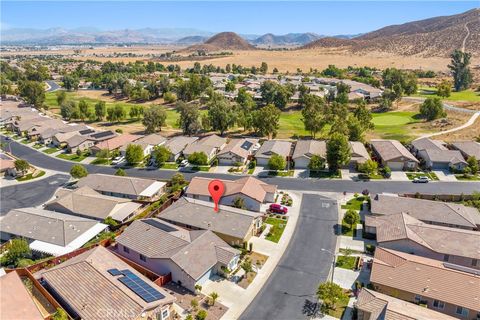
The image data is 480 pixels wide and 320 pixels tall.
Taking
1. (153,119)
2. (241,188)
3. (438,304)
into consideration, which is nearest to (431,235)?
(438,304)

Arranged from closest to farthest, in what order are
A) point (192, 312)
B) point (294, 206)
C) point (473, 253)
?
point (192, 312)
point (473, 253)
point (294, 206)

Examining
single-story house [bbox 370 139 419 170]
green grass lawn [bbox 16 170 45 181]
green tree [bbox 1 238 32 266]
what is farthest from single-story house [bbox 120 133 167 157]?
single-story house [bbox 370 139 419 170]

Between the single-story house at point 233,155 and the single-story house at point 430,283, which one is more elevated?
the single-story house at point 233,155

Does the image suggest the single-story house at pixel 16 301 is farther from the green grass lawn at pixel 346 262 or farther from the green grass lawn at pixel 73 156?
the green grass lawn at pixel 73 156

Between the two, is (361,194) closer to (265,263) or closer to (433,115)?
(265,263)

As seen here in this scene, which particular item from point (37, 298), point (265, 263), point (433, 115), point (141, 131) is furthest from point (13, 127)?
point (433, 115)

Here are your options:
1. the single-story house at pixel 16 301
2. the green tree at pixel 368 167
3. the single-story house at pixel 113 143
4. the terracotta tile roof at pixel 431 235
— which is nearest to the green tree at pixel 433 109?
the green tree at pixel 368 167

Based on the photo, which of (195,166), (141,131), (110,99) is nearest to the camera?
(195,166)
